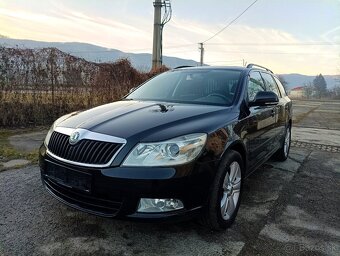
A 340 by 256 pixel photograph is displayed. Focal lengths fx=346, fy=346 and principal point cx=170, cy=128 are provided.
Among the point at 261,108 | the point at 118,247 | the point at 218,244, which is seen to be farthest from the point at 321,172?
the point at 118,247

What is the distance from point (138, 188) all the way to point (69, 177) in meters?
0.66

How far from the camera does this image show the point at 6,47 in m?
7.71

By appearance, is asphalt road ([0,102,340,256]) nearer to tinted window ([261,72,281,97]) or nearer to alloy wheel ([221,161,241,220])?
alloy wheel ([221,161,241,220])

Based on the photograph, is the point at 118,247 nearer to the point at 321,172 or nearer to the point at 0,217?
the point at 0,217

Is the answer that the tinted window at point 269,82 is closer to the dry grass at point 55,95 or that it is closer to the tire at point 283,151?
the tire at point 283,151

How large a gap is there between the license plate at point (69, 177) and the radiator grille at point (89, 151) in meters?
0.10

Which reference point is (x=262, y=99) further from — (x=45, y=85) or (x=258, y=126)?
(x=45, y=85)

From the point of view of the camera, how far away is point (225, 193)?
10.8 feet

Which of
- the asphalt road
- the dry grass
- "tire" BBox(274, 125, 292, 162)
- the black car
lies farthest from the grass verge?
"tire" BBox(274, 125, 292, 162)

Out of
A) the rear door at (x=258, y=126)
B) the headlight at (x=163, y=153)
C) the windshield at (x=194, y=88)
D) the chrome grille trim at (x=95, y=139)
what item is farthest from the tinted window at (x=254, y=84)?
the chrome grille trim at (x=95, y=139)

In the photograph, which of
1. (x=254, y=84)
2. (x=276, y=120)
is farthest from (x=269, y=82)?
(x=254, y=84)

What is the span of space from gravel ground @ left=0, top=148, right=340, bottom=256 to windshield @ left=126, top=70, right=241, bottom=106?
131 centimetres

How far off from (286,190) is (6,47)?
6599 mm

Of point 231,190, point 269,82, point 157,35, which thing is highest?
point 157,35
